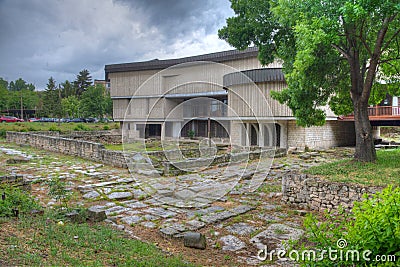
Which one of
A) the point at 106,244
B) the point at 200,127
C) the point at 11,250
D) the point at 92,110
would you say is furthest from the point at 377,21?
the point at 92,110

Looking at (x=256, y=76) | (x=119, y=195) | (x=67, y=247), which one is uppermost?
(x=256, y=76)

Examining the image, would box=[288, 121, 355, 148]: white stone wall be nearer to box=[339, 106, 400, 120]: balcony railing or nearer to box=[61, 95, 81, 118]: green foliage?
box=[339, 106, 400, 120]: balcony railing

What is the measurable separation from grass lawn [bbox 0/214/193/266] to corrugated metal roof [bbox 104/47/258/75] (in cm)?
2190

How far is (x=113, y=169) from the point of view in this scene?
1318 cm

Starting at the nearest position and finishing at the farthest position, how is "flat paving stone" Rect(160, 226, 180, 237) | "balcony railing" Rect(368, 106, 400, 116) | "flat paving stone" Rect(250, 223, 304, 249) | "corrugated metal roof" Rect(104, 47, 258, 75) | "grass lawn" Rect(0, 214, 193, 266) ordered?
"grass lawn" Rect(0, 214, 193, 266) → "flat paving stone" Rect(250, 223, 304, 249) → "flat paving stone" Rect(160, 226, 180, 237) → "balcony railing" Rect(368, 106, 400, 116) → "corrugated metal roof" Rect(104, 47, 258, 75)

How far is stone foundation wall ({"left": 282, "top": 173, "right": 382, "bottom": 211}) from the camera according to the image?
709cm

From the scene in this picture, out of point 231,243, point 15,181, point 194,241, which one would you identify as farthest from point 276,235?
point 15,181

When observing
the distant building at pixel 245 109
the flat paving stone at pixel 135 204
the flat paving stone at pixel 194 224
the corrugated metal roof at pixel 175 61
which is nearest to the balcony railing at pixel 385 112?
the distant building at pixel 245 109

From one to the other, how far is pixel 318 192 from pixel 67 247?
6166 millimetres

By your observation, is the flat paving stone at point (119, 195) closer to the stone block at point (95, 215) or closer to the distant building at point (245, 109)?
the stone block at point (95, 215)

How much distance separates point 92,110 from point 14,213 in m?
42.1

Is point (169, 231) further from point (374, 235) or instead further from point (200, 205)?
point (374, 235)

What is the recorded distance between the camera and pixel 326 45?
8844 mm

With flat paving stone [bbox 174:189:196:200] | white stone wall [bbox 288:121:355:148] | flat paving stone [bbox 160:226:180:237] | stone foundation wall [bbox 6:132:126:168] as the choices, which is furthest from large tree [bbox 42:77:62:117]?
flat paving stone [bbox 160:226:180:237]
